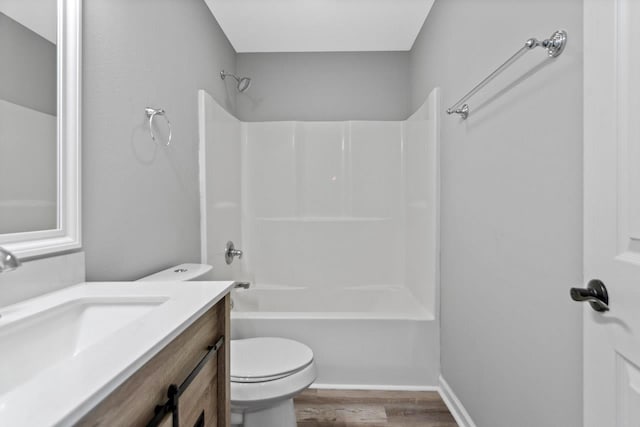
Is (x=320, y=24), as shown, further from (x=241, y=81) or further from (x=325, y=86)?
(x=241, y=81)

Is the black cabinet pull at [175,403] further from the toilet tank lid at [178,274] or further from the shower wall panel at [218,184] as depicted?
the shower wall panel at [218,184]

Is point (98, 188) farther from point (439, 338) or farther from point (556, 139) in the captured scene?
point (439, 338)

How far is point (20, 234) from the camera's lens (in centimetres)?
90

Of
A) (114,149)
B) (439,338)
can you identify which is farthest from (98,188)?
(439,338)

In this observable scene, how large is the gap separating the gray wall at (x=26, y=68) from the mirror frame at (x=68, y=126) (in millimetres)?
28

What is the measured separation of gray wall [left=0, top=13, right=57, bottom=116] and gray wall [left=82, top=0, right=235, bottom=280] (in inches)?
5.1

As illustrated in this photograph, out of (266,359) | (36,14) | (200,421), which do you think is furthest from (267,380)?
(36,14)

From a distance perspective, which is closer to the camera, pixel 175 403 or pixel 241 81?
pixel 175 403

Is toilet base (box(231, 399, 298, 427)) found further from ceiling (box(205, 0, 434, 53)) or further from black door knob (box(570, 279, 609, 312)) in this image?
ceiling (box(205, 0, 434, 53))

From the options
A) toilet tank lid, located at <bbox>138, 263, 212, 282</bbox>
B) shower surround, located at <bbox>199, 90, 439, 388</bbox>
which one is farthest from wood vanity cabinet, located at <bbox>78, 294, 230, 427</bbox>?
shower surround, located at <bbox>199, 90, 439, 388</bbox>

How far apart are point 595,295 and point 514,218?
21.1 inches

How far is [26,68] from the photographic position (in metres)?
0.94

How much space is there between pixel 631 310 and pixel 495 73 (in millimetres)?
931

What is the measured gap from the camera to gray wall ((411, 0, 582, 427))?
99cm
